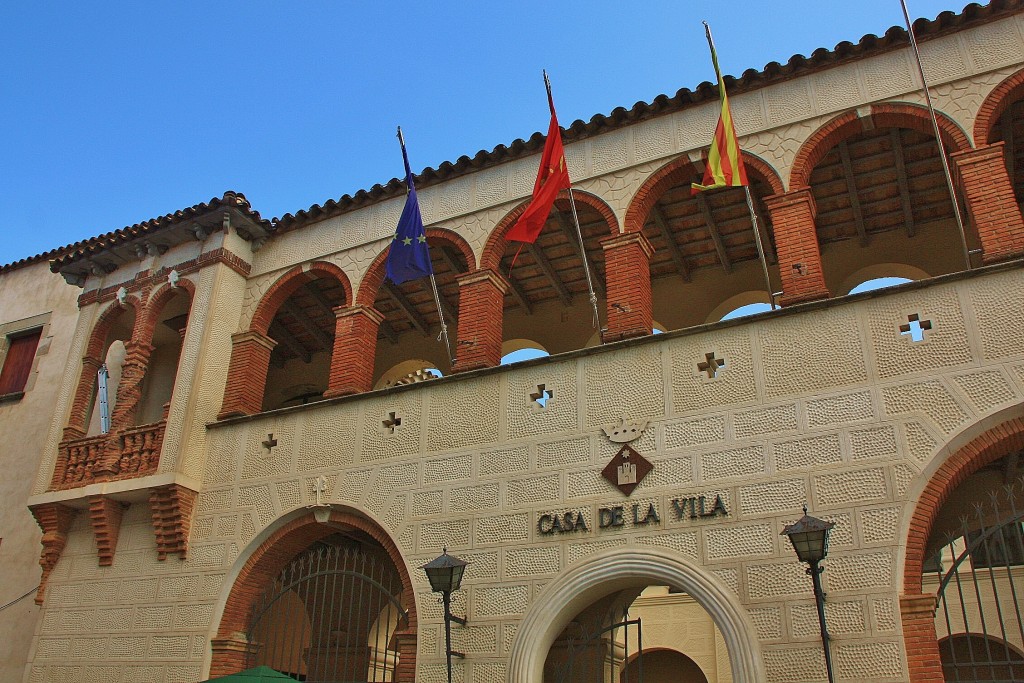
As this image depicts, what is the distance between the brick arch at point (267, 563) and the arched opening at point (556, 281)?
12.8 feet

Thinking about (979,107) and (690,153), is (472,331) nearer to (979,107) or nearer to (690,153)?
(690,153)

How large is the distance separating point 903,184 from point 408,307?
7.25 m

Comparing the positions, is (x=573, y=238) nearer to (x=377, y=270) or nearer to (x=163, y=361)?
(x=377, y=270)

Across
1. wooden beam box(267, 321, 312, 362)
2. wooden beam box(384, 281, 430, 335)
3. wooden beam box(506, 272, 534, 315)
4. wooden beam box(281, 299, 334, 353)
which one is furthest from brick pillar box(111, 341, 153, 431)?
wooden beam box(506, 272, 534, 315)

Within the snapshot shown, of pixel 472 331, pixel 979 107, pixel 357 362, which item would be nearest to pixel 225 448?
pixel 357 362

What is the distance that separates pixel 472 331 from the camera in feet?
35.7

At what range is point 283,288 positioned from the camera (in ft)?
42.2

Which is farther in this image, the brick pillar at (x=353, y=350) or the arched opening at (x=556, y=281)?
the arched opening at (x=556, y=281)

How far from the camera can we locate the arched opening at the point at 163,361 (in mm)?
13953

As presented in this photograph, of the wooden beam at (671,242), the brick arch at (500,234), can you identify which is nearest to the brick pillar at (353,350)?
the brick arch at (500,234)

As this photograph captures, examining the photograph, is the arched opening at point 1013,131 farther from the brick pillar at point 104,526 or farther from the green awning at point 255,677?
the brick pillar at point 104,526

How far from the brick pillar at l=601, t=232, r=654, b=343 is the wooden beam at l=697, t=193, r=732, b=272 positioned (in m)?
1.81

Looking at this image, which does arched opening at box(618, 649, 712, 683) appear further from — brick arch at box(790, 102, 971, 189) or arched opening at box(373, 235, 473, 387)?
brick arch at box(790, 102, 971, 189)

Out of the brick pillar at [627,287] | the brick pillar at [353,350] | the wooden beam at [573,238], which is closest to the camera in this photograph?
the brick pillar at [627,287]
